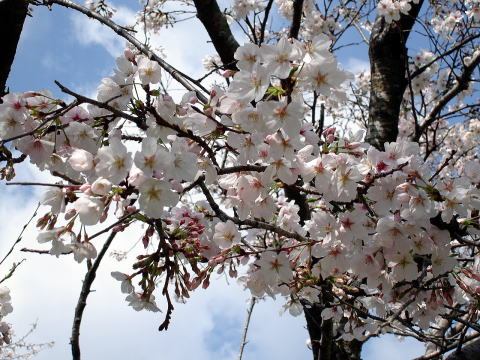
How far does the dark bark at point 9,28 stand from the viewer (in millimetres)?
2088

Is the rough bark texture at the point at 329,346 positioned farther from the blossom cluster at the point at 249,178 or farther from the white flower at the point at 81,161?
the white flower at the point at 81,161

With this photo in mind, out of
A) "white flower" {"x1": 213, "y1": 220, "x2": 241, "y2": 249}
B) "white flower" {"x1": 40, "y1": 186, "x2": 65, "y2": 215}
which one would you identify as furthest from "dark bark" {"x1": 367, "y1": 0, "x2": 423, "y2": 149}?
"white flower" {"x1": 40, "y1": 186, "x2": 65, "y2": 215}

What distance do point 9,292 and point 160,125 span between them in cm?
268

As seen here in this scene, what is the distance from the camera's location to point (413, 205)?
60.7 inches

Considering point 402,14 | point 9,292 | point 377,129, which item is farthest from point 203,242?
point 402,14

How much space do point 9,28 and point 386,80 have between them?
3.27 metres

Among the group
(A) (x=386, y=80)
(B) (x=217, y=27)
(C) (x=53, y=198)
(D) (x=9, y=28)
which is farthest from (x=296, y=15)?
(C) (x=53, y=198)

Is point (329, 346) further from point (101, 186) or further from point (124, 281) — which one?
point (101, 186)

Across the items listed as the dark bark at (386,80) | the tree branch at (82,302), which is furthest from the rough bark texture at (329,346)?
the dark bark at (386,80)

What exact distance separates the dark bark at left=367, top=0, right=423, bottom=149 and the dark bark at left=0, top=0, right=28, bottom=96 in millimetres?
2793

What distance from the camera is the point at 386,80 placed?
435 centimetres

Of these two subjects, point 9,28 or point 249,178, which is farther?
point 9,28

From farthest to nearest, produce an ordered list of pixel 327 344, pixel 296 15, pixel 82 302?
pixel 296 15
pixel 82 302
pixel 327 344

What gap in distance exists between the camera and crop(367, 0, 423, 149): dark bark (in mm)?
4070
